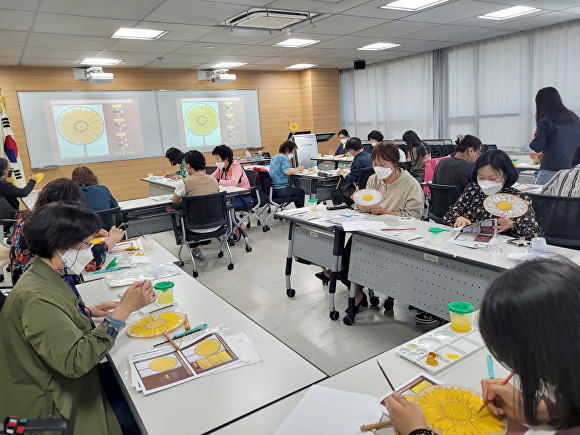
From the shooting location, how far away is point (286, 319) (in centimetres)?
350

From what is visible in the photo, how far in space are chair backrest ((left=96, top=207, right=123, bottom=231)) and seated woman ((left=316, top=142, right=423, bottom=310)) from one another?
7.02 ft

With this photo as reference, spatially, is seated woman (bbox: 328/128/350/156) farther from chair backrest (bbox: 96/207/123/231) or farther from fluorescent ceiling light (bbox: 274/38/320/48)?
chair backrest (bbox: 96/207/123/231)

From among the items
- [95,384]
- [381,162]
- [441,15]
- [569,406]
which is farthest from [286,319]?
[441,15]

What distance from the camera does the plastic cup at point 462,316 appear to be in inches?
61.3

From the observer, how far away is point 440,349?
56.9 inches

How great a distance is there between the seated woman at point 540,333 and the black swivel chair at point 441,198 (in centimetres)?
304

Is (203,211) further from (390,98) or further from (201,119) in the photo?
(390,98)

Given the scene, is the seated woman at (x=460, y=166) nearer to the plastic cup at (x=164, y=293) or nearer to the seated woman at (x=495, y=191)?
the seated woman at (x=495, y=191)

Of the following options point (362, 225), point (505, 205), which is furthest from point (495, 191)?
point (362, 225)

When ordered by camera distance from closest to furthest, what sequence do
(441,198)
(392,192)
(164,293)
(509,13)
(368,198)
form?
(164,293)
(368,198)
(392,192)
(441,198)
(509,13)

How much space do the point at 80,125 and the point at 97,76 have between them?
4.05ft

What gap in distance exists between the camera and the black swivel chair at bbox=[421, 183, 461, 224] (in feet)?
12.2

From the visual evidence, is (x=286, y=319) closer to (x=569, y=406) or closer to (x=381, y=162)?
(x=381, y=162)

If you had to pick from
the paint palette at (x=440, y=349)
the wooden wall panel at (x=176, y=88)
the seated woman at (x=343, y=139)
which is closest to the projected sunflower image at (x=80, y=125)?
the wooden wall panel at (x=176, y=88)
